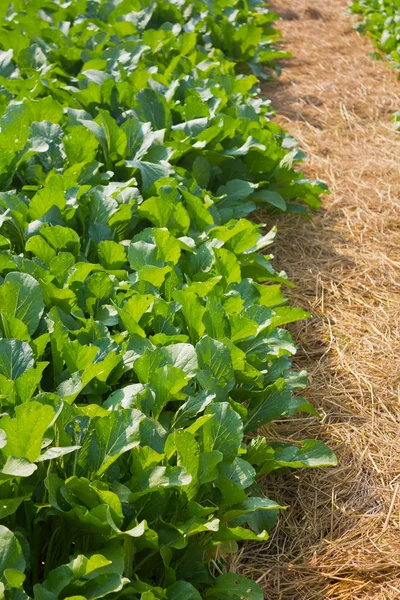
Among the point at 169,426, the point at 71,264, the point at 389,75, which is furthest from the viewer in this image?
the point at 389,75

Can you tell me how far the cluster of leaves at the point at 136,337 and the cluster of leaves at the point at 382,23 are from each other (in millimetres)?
2719

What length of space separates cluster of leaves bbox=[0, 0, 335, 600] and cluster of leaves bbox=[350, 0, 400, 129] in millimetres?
2719

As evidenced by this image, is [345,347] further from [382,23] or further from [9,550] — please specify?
[382,23]

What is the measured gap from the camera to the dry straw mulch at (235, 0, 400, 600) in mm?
1976

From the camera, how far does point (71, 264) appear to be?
86.5 inches

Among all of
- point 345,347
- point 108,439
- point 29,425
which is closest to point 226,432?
point 108,439

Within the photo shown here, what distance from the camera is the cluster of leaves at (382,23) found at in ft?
19.2

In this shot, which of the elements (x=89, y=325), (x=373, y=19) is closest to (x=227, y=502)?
(x=89, y=325)

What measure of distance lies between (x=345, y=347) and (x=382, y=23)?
429 cm

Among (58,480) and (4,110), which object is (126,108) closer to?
(4,110)

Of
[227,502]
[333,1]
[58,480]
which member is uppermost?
[58,480]

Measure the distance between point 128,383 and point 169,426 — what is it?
195 millimetres

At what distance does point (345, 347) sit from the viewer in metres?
2.80

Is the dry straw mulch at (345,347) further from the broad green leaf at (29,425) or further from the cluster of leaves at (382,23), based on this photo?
the broad green leaf at (29,425)
